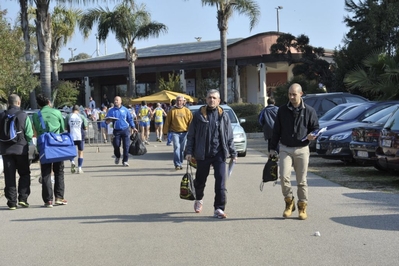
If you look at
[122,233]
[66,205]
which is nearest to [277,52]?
[66,205]

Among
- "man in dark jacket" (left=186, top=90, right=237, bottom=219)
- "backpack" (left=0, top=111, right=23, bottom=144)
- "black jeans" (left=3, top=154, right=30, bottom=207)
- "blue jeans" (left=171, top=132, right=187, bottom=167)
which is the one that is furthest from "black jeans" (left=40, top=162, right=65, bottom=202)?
"blue jeans" (left=171, top=132, right=187, bottom=167)

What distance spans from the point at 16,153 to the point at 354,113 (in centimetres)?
1004

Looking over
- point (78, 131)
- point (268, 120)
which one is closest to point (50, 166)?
point (78, 131)

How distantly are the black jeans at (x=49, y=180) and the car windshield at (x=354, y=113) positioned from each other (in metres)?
8.93

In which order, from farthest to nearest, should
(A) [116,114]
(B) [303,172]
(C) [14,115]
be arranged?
1. (A) [116,114]
2. (C) [14,115]
3. (B) [303,172]

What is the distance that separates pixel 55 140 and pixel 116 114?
20.3 ft

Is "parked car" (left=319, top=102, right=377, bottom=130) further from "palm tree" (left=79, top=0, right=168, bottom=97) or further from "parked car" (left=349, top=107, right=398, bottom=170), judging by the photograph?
"palm tree" (left=79, top=0, right=168, bottom=97)

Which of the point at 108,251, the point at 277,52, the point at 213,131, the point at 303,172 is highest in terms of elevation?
the point at 277,52

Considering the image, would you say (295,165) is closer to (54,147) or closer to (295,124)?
(295,124)

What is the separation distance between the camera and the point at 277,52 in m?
35.8

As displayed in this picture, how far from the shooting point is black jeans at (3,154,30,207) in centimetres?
1088

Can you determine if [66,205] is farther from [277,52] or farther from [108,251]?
[277,52]

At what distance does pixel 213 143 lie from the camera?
9359 mm

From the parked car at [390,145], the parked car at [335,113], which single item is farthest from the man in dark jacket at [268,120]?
the parked car at [335,113]
